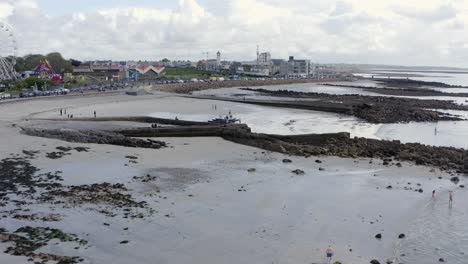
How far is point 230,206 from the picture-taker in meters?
16.0

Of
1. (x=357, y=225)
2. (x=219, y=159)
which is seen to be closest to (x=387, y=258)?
(x=357, y=225)

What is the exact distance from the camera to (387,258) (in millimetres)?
12141

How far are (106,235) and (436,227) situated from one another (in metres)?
10.2

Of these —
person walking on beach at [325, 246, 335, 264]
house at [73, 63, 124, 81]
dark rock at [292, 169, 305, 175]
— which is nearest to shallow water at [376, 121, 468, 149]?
dark rock at [292, 169, 305, 175]

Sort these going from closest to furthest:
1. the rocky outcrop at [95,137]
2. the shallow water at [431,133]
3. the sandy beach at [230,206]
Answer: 1. the sandy beach at [230,206]
2. the rocky outcrop at [95,137]
3. the shallow water at [431,133]

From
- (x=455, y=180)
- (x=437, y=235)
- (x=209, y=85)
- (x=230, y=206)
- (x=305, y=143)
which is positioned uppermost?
(x=209, y=85)

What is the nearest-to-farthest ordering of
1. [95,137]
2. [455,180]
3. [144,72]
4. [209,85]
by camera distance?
[455,180] < [95,137] < [209,85] < [144,72]

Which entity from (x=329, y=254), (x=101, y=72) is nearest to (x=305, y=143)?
(x=329, y=254)

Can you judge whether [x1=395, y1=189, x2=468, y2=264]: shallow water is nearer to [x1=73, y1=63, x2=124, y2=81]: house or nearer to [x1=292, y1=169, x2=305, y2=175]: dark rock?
[x1=292, y1=169, x2=305, y2=175]: dark rock

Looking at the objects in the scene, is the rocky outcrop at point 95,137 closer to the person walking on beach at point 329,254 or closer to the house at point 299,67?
the person walking on beach at point 329,254

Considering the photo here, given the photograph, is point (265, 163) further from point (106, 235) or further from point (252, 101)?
point (252, 101)

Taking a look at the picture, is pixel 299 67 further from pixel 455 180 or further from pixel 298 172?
pixel 298 172

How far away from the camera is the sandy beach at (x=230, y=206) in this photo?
12.3m

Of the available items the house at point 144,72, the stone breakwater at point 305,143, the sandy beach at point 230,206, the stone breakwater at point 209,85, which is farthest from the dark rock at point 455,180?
the house at point 144,72
